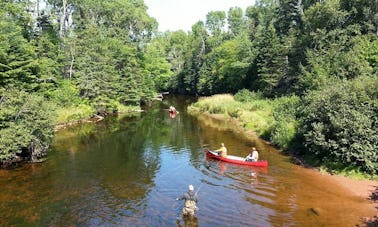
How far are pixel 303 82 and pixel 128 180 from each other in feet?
91.0

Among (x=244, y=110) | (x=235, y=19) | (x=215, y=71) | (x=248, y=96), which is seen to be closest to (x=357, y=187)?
(x=244, y=110)

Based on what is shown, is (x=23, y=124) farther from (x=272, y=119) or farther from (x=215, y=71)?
(x=215, y=71)

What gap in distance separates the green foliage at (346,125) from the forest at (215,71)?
77 mm

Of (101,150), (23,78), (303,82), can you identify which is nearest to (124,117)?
(23,78)

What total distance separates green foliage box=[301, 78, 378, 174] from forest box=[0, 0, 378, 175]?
77mm

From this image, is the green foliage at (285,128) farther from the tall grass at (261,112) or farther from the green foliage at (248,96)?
the green foliage at (248,96)

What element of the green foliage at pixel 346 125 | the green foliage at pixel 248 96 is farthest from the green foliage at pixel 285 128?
the green foliage at pixel 248 96

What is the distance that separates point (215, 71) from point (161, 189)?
2441 inches

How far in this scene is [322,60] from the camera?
45.2 meters

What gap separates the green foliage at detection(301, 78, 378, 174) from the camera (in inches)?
962

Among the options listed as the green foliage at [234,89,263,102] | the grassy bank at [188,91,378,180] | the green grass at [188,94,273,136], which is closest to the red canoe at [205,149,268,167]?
the grassy bank at [188,91,378,180]

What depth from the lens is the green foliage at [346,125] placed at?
24.4m

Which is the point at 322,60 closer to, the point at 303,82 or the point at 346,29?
the point at 303,82

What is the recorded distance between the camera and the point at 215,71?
8388cm
